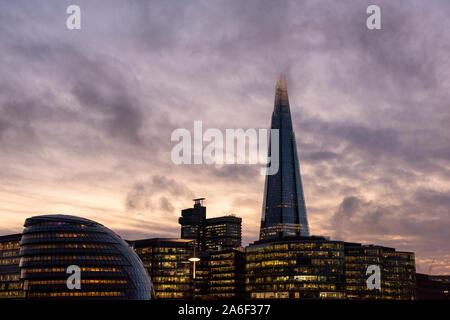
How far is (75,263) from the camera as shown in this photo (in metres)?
147

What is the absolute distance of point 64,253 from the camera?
148 metres

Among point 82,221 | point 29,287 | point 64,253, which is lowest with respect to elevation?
point 29,287

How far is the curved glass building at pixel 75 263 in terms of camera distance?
147 m

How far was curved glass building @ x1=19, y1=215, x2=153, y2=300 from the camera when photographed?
147 m
